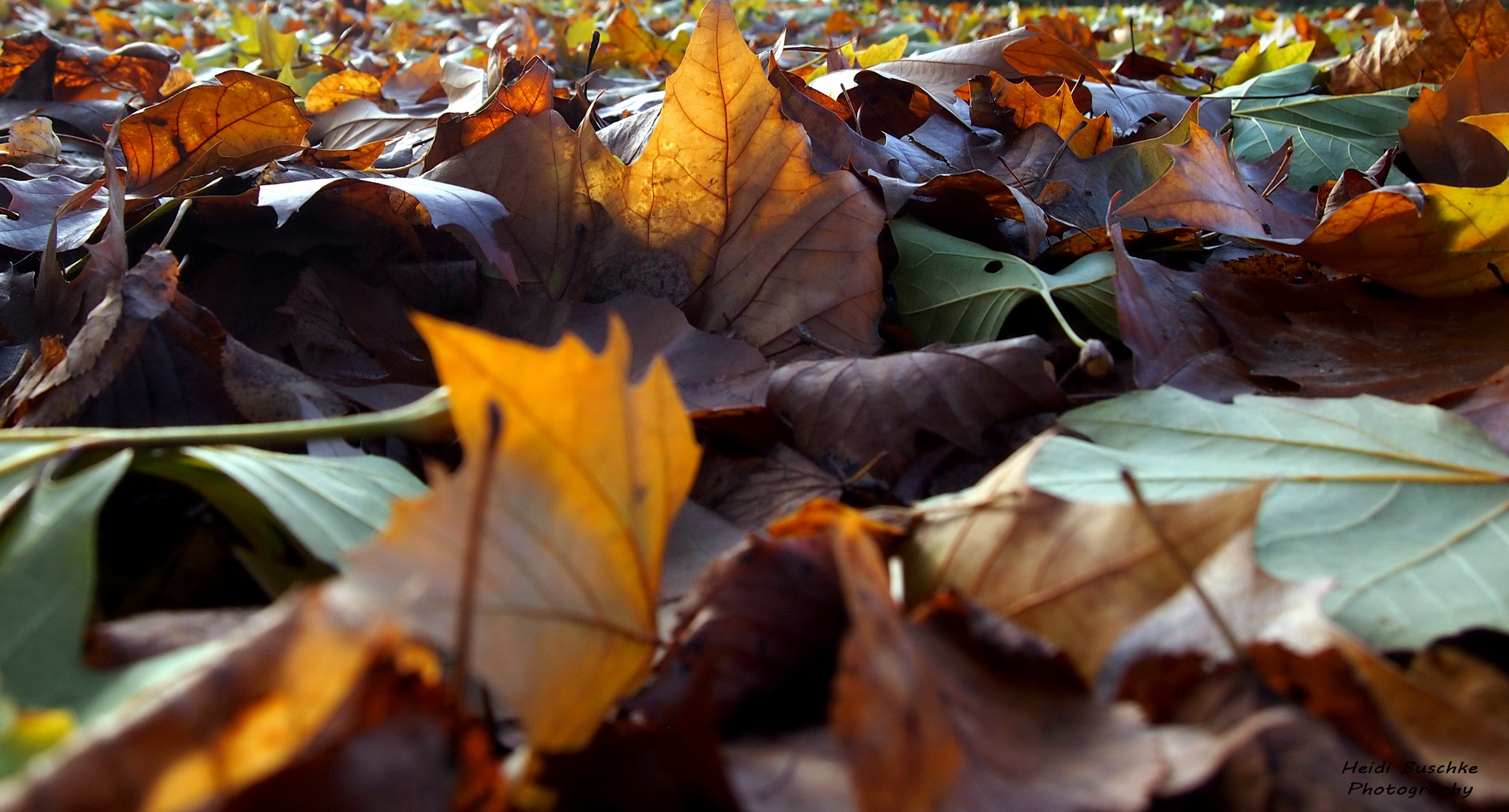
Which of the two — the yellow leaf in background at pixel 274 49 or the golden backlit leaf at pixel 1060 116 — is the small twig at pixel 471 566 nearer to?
the golden backlit leaf at pixel 1060 116

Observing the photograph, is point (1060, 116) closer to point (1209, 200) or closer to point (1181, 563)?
point (1209, 200)

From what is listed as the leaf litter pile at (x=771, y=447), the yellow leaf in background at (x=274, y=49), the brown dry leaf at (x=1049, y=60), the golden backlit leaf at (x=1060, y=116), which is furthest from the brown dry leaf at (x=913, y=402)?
the yellow leaf in background at (x=274, y=49)

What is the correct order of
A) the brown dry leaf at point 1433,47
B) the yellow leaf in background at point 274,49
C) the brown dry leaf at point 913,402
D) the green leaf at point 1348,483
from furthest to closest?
1. the yellow leaf in background at point 274,49
2. the brown dry leaf at point 1433,47
3. the brown dry leaf at point 913,402
4. the green leaf at point 1348,483

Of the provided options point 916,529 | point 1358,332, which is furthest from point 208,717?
point 1358,332

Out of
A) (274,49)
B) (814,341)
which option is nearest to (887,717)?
(814,341)

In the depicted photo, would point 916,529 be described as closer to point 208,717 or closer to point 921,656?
point 921,656

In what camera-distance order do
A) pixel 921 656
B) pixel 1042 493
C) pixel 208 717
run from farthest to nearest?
pixel 1042 493 → pixel 921 656 → pixel 208 717
